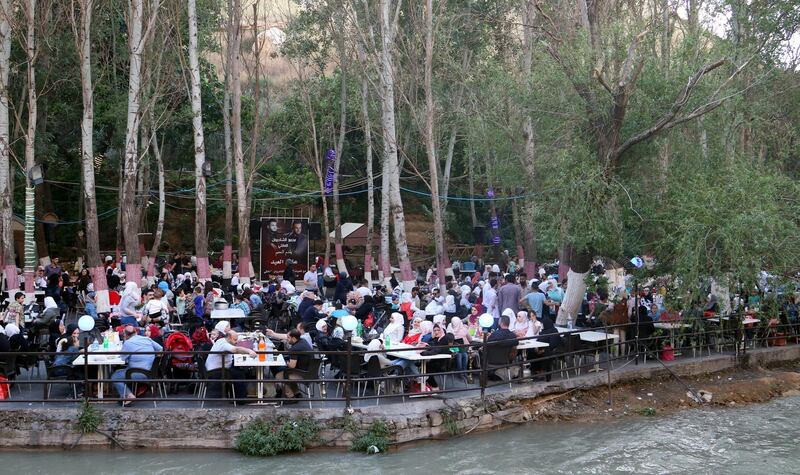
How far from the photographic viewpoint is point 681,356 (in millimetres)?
17453

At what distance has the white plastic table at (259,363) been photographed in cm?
1191

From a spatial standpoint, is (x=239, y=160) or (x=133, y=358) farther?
(x=239, y=160)

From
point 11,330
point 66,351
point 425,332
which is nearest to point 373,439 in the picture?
point 425,332

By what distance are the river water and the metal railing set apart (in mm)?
824

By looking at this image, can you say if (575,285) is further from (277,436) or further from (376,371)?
(277,436)

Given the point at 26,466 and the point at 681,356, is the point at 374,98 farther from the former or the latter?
the point at 26,466

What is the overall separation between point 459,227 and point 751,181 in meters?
29.2

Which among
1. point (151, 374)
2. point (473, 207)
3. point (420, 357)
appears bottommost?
point (151, 374)

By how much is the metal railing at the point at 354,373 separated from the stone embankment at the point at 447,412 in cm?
22

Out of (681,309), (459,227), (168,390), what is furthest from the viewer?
(459,227)

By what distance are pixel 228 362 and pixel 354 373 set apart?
2269mm

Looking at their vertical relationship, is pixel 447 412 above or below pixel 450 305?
below

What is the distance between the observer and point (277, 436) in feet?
38.5

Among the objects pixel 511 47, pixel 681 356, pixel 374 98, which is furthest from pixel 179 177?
pixel 681 356
